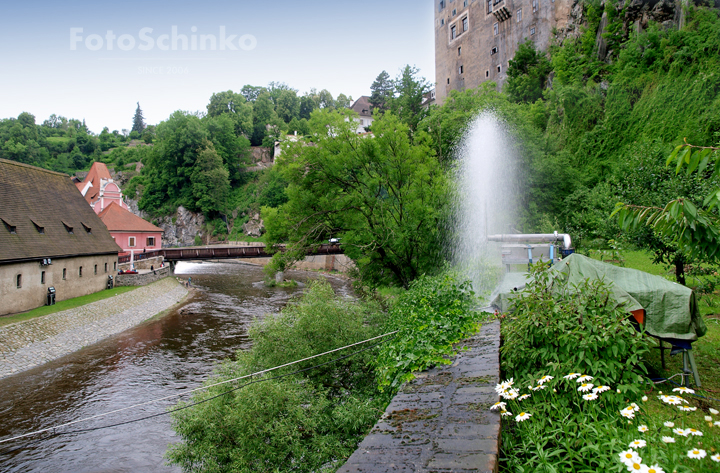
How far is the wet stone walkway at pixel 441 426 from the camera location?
2990 mm

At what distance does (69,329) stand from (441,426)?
2485cm

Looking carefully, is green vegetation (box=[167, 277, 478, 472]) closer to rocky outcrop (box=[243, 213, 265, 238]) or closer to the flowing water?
the flowing water

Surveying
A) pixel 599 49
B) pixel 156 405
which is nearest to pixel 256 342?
pixel 156 405

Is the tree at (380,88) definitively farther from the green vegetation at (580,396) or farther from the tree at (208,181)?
the green vegetation at (580,396)

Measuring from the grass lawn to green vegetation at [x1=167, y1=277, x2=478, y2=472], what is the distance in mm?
17529

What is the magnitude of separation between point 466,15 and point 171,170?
6746 centimetres

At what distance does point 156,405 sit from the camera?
14.8 metres

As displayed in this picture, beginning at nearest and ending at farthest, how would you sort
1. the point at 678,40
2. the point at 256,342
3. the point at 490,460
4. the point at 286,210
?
the point at 490,460 → the point at 256,342 → the point at 286,210 → the point at 678,40

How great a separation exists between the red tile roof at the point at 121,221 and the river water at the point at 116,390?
23.5 meters

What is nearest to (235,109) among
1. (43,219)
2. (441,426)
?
(43,219)

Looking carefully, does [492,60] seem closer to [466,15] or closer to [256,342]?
[466,15]

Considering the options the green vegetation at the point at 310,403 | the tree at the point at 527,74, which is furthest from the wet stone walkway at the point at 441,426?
the tree at the point at 527,74

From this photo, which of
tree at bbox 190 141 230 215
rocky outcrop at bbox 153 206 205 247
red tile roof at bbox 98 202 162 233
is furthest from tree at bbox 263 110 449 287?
rocky outcrop at bbox 153 206 205 247

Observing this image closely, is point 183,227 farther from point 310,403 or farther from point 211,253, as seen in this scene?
point 310,403
